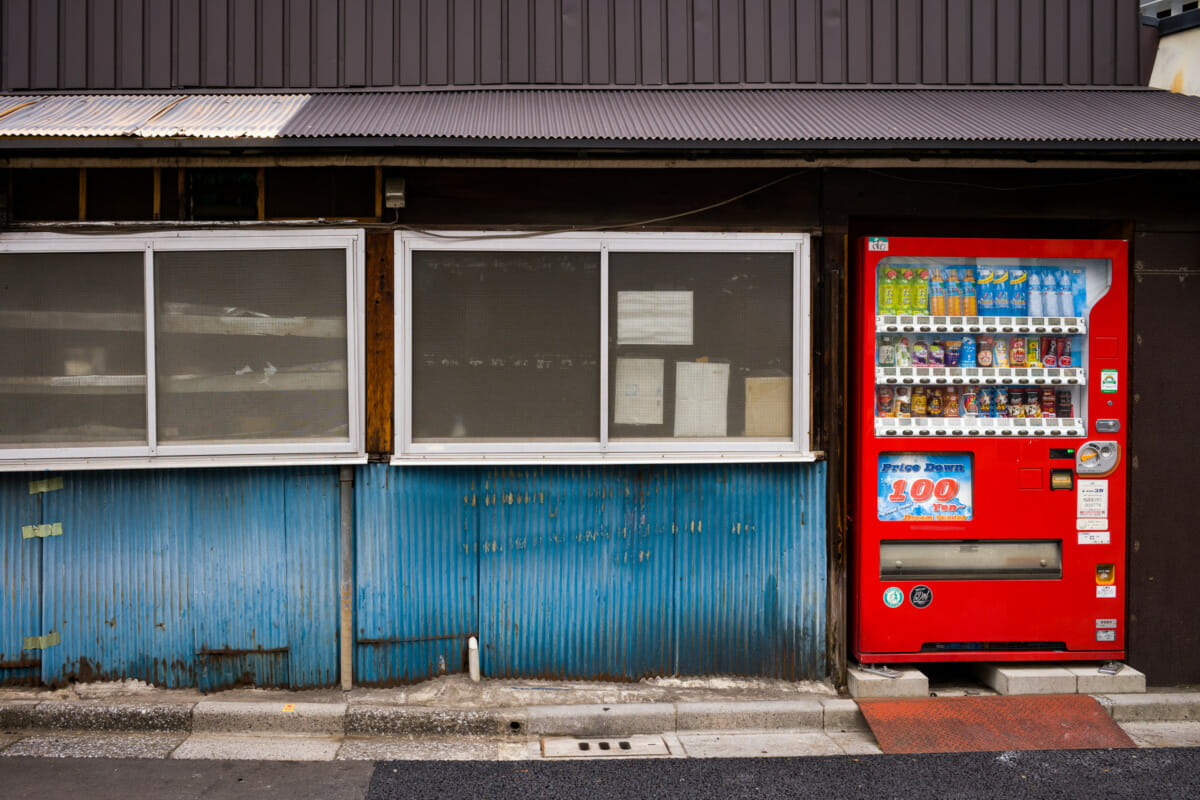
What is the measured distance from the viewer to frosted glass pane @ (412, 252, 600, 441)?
5.56 meters

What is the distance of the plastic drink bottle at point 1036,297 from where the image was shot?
5746mm

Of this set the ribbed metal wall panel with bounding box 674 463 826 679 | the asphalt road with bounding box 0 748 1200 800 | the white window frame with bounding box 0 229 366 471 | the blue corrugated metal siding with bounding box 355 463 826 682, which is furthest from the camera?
the ribbed metal wall panel with bounding box 674 463 826 679

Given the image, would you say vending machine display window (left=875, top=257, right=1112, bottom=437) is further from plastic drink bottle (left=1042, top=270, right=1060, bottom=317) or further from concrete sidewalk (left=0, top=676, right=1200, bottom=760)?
concrete sidewalk (left=0, top=676, right=1200, bottom=760)

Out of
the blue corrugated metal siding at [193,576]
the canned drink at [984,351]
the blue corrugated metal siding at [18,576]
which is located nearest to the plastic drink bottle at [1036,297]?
the canned drink at [984,351]

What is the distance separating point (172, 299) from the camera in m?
5.47

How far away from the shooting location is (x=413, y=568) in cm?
559

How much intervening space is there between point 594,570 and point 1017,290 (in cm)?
367

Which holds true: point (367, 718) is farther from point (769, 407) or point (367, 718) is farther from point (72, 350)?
point (769, 407)

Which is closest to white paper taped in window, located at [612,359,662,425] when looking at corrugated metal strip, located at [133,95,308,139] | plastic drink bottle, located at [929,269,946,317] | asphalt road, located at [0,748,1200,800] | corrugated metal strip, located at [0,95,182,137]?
plastic drink bottle, located at [929,269,946,317]

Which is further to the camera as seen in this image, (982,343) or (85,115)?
(982,343)

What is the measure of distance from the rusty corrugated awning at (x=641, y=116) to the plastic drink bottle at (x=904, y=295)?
42.0 inches

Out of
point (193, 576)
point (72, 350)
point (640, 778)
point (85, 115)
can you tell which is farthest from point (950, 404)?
point (85, 115)

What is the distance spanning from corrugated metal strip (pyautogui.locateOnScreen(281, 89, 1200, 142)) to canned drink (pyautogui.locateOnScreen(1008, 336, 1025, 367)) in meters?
1.45

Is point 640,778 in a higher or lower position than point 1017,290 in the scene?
lower
